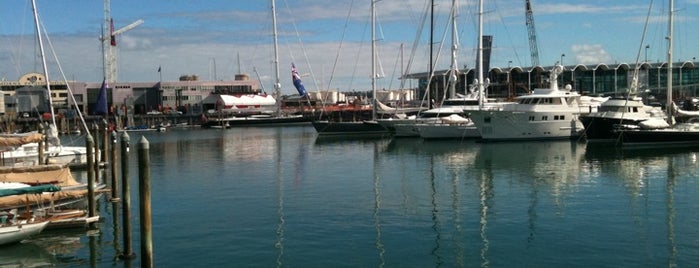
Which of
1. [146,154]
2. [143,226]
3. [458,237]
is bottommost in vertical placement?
[458,237]

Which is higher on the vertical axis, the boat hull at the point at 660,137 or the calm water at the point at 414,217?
the boat hull at the point at 660,137

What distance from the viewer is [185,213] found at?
30.5m

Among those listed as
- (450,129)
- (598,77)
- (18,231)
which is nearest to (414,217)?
(18,231)

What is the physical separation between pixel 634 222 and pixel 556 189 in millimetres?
9114

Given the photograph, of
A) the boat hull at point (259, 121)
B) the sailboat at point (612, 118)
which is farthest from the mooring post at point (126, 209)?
the boat hull at point (259, 121)

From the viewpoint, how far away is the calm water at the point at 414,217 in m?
22.0

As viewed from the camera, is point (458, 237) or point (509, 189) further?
point (509, 189)

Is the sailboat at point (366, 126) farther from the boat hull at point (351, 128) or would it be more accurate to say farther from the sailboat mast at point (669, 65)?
the sailboat mast at point (669, 65)

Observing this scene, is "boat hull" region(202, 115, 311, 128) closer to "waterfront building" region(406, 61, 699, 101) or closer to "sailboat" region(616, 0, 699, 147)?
"waterfront building" region(406, 61, 699, 101)

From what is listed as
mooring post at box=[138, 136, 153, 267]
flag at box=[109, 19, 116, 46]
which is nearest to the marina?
mooring post at box=[138, 136, 153, 267]

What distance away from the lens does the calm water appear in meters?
22.0

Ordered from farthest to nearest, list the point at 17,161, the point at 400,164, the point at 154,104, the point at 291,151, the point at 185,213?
the point at 154,104 → the point at 291,151 → the point at 400,164 → the point at 17,161 → the point at 185,213

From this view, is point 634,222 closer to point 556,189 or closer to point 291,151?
point 556,189

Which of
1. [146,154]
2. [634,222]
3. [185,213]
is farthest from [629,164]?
[146,154]
